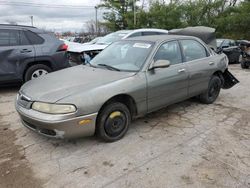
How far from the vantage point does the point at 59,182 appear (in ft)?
9.63

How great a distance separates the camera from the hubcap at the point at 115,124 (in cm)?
372

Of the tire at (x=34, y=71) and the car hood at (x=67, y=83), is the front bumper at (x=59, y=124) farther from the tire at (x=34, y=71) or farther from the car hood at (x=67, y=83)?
the tire at (x=34, y=71)

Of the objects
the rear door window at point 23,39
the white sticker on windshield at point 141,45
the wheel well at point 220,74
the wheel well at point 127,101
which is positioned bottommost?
the wheel well at point 127,101

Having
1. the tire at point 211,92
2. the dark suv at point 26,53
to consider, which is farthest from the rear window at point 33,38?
the tire at point 211,92

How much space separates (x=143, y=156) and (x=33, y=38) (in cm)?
476

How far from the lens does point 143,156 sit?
3.47 metres

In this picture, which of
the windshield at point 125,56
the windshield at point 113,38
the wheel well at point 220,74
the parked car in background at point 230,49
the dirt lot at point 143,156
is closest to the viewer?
the dirt lot at point 143,156

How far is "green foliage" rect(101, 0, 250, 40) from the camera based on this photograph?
23.4 metres

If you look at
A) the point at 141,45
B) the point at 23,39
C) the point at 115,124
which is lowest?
the point at 115,124

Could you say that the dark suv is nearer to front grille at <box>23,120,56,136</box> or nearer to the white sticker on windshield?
the white sticker on windshield

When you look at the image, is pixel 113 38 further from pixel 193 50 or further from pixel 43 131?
pixel 43 131

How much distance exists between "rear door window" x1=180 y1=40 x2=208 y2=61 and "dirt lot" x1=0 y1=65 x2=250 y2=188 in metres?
1.17

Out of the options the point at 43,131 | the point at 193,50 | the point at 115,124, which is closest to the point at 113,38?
the point at 193,50

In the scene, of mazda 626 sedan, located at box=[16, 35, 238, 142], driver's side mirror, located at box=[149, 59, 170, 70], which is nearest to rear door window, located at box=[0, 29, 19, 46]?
mazda 626 sedan, located at box=[16, 35, 238, 142]
